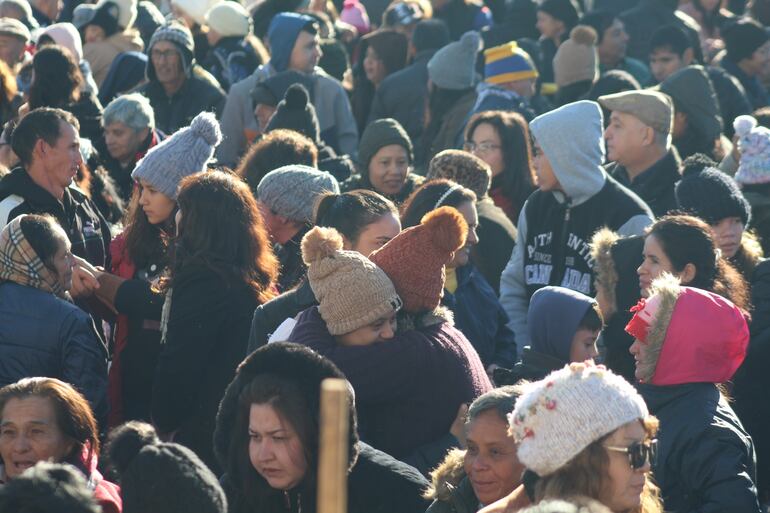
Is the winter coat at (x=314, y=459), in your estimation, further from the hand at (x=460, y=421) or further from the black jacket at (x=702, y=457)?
the black jacket at (x=702, y=457)

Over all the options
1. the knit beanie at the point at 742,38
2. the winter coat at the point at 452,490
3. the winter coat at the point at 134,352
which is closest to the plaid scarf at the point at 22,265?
the winter coat at the point at 134,352

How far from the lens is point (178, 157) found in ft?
21.2

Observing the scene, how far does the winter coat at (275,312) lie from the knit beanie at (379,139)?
108 inches

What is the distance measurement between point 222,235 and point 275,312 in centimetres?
47

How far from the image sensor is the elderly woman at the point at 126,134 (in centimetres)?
833

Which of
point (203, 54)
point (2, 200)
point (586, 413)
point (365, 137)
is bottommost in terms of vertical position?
point (203, 54)

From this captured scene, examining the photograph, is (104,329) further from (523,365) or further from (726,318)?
→ (726,318)

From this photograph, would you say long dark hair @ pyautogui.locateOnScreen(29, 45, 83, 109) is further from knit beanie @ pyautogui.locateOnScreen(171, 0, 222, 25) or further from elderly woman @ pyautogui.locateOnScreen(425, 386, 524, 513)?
elderly woman @ pyautogui.locateOnScreen(425, 386, 524, 513)

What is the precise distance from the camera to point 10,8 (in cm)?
1227

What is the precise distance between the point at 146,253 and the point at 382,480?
2426mm

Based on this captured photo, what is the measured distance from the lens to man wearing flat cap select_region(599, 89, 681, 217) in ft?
24.2

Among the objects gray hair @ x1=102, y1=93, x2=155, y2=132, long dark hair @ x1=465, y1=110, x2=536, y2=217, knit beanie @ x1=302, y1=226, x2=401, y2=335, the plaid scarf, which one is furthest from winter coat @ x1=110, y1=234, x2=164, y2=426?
long dark hair @ x1=465, y1=110, x2=536, y2=217

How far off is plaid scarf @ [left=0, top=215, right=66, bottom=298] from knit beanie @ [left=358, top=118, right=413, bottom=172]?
106 inches

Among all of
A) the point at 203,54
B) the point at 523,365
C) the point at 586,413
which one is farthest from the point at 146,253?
the point at 203,54
